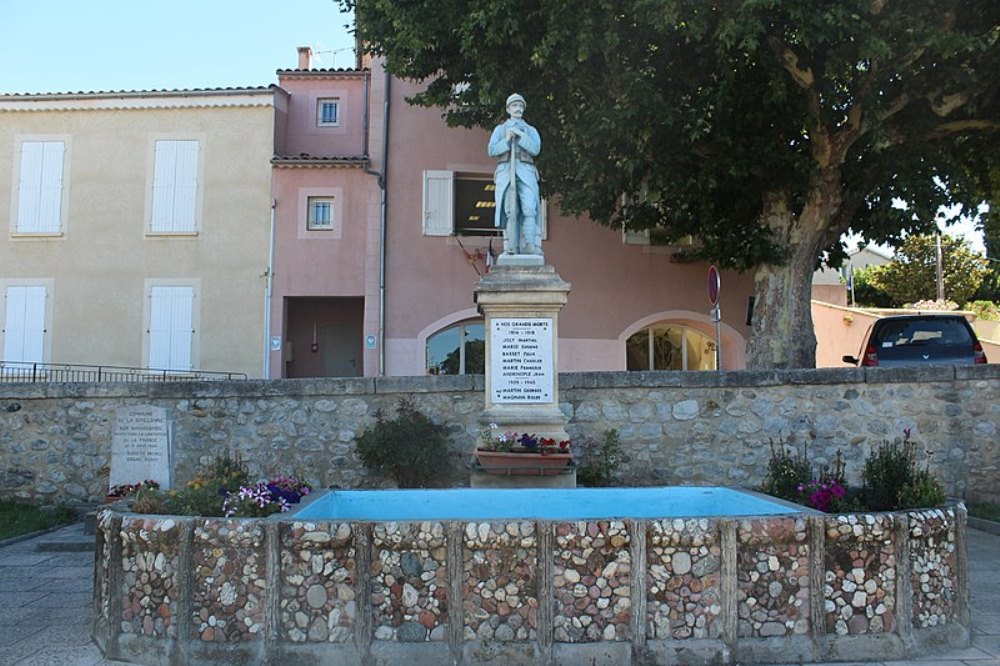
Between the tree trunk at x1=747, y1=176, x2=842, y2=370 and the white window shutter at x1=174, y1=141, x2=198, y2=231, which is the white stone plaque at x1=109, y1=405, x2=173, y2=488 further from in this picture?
the white window shutter at x1=174, y1=141, x2=198, y2=231

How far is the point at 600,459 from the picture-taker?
32.5ft

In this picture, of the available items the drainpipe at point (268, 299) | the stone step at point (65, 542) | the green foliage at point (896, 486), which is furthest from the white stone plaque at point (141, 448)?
the drainpipe at point (268, 299)

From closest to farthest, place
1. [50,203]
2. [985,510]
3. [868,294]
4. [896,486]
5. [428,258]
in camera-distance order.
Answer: [896,486]
[985,510]
[428,258]
[50,203]
[868,294]

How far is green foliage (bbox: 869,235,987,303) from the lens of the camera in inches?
1367

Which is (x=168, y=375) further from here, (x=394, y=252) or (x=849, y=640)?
(x=849, y=640)

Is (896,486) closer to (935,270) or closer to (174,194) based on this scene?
(174,194)

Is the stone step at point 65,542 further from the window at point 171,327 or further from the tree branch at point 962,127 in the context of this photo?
the tree branch at point 962,127

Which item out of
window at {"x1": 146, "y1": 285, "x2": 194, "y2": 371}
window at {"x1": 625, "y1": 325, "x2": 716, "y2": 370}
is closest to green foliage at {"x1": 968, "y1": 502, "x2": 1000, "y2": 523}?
window at {"x1": 625, "y1": 325, "x2": 716, "y2": 370}

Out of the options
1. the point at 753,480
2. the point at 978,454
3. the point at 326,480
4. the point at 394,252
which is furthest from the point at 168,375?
the point at 978,454

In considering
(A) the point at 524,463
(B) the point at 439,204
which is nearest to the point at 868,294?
(B) the point at 439,204

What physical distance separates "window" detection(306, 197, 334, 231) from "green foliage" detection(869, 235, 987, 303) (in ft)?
91.3

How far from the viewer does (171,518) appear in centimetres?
463

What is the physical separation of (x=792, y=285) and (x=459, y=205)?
770cm

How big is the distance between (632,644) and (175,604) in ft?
8.77
